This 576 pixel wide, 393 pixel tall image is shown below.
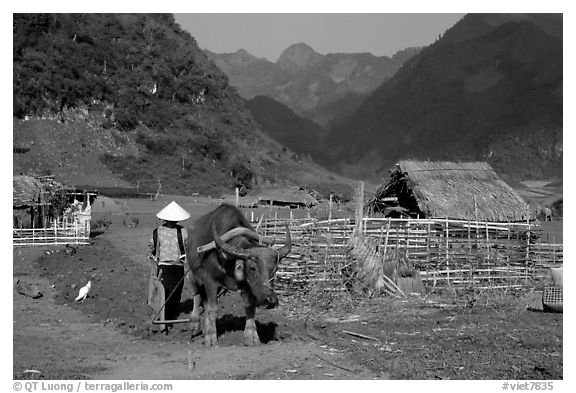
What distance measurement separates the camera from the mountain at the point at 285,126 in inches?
5953

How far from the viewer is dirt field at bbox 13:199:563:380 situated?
10.4 m

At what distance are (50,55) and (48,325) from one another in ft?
254

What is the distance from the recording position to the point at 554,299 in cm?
1536

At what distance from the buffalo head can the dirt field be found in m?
0.92

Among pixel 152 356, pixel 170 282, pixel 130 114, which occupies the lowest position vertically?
pixel 152 356

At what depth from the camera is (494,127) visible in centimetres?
11638

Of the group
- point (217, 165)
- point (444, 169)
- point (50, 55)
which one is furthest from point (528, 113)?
point (444, 169)

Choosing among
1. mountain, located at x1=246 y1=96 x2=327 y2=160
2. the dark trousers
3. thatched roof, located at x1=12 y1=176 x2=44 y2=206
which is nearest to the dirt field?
the dark trousers

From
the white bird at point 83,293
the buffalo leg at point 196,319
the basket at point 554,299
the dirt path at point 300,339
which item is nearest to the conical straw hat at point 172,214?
the buffalo leg at point 196,319

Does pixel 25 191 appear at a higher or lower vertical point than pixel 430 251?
higher

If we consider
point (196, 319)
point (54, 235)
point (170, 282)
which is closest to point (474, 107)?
point (54, 235)

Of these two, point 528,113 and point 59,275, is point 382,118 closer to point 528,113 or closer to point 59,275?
point 528,113

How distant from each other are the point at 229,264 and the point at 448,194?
515 inches

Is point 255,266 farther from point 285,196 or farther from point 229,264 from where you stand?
point 285,196
